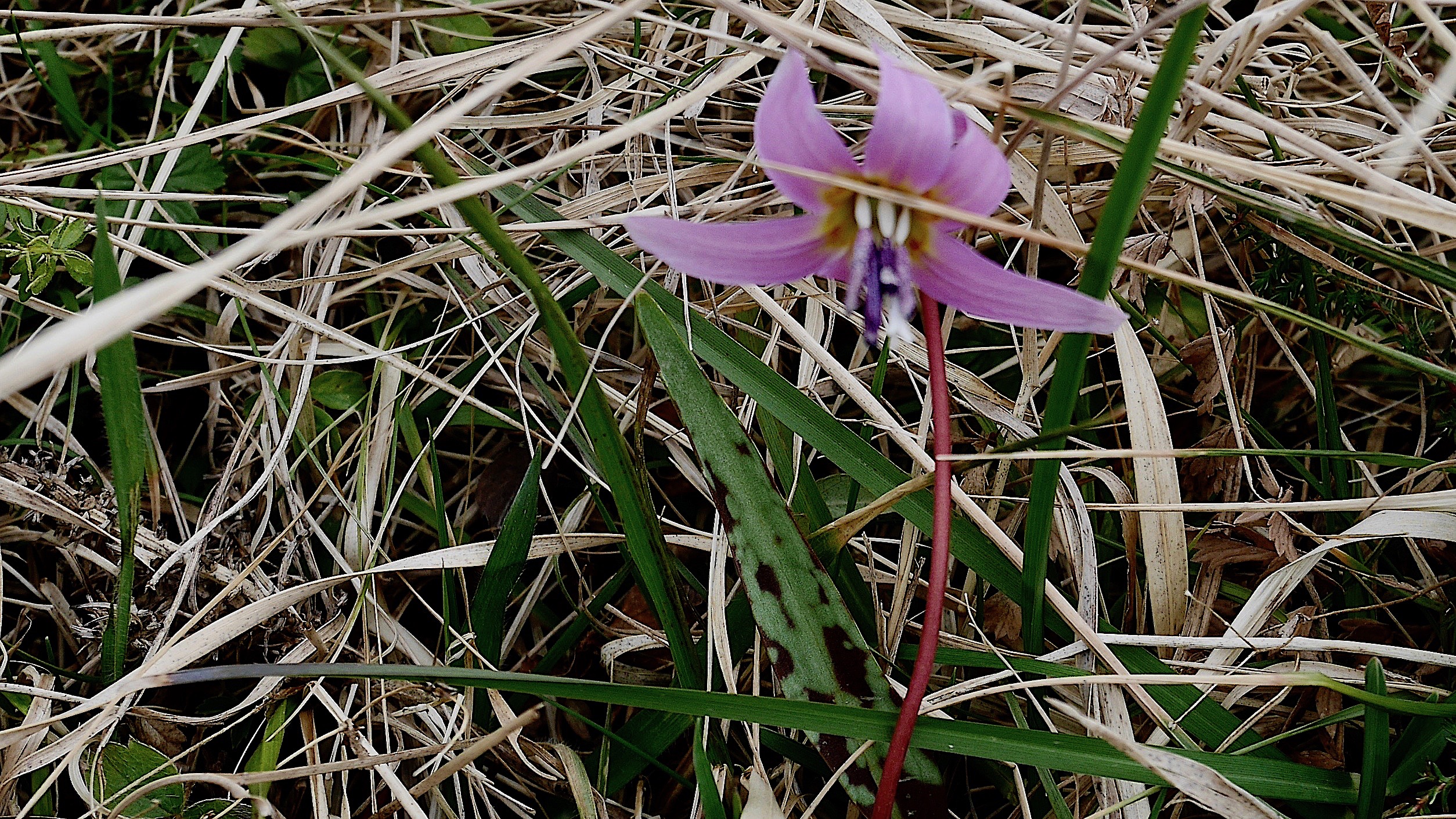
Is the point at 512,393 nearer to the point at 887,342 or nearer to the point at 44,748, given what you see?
the point at 887,342

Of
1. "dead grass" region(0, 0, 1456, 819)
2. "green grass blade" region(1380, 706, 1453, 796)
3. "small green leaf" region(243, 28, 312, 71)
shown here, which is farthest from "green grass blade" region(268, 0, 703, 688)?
"green grass blade" region(1380, 706, 1453, 796)

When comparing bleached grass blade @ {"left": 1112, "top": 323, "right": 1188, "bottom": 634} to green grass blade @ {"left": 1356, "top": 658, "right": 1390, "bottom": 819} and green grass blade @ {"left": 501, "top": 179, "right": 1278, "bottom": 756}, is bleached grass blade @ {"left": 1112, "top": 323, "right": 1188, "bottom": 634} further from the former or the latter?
green grass blade @ {"left": 1356, "top": 658, "right": 1390, "bottom": 819}

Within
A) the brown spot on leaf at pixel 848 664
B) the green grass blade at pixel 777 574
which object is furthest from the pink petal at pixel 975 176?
the brown spot on leaf at pixel 848 664

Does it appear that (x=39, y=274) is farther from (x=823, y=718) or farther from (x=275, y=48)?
(x=823, y=718)

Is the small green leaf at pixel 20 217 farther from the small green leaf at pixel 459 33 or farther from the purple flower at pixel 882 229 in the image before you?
the purple flower at pixel 882 229

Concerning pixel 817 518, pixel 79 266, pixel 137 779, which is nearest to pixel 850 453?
pixel 817 518

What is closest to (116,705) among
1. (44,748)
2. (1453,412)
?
(44,748)
